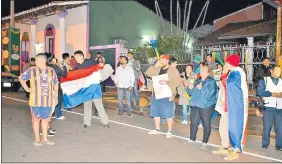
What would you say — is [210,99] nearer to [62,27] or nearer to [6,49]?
[6,49]

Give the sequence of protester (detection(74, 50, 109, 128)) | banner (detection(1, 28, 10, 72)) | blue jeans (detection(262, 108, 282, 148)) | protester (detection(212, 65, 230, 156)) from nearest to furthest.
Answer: protester (detection(212, 65, 230, 156))
blue jeans (detection(262, 108, 282, 148))
protester (detection(74, 50, 109, 128))
banner (detection(1, 28, 10, 72))

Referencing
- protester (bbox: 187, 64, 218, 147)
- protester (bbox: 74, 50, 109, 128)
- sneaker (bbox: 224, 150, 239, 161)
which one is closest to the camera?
sneaker (bbox: 224, 150, 239, 161)

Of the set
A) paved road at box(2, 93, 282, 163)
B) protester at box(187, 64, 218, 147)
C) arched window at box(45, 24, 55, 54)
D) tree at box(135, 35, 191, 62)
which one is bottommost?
paved road at box(2, 93, 282, 163)

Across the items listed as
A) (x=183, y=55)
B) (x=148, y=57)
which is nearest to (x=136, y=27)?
(x=148, y=57)

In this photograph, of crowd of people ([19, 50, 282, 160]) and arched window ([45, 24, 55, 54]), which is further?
arched window ([45, 24, 55, 54])

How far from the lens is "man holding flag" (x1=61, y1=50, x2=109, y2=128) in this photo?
847 cm

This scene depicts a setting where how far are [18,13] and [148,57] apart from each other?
42.9 ft

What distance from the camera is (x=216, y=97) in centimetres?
652

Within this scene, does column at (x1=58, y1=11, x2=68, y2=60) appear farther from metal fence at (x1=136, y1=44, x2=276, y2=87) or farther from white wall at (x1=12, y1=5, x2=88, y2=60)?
metal fence at (x1=136, y1=44, x2=276, y2=87)

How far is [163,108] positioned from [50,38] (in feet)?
66.0

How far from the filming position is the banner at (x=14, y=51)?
2073cm

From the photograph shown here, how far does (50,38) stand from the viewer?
25.9m

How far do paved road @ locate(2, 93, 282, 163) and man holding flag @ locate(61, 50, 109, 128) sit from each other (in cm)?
39

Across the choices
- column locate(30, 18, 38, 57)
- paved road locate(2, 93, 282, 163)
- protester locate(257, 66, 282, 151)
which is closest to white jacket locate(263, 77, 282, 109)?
protester locate(257, 66, 282, 151)
